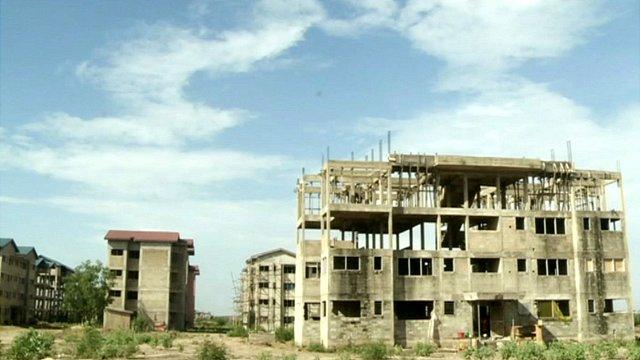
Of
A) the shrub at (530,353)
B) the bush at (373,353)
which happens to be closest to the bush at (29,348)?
the bush at (373,353)

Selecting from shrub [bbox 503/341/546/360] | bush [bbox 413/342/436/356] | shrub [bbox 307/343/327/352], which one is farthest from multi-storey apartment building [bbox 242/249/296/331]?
shrub [bbox 503/341/546/360]

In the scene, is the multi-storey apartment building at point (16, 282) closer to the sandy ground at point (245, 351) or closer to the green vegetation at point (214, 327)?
the green vegetation at point (214, 327)

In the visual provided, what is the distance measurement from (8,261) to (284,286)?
3395 centimetres

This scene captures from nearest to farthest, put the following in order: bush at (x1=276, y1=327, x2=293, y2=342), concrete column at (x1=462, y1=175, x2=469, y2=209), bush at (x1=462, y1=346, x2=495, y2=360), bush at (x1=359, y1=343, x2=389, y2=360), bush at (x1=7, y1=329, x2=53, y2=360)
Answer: bush at (x1=7, y1=329, x2=53, y2=360), bush at (x1=462, y1=346, x2=495, y2=360), bush at (x1=359, y1=343, x2=389, y2=360), concrete column at (x1=462, y1=175, x2=469, y2=209), bush at (x1=276, y1=327, x2=293, y2=342)

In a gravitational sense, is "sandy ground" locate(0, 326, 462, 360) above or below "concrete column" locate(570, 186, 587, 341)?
below

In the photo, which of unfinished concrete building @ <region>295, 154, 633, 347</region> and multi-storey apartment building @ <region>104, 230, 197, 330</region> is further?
multi-storey apartment building @ <region>104, 230, 197, 330</region>

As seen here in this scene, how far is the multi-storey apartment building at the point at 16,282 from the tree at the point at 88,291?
354 inches

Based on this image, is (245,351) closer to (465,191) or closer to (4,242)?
(465,191)

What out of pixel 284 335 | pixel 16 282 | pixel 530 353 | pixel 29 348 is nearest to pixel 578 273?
pixel 530 353

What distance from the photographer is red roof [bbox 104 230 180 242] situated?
269 ft

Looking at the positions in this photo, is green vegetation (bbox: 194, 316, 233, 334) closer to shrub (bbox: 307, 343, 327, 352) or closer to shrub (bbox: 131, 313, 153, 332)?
shrub (bbox: 131, 313, 153, 332)

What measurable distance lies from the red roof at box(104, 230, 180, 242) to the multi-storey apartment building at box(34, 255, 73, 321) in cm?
2483

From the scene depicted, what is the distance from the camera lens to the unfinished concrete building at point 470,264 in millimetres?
45344

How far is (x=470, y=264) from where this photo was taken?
46.9 meters
